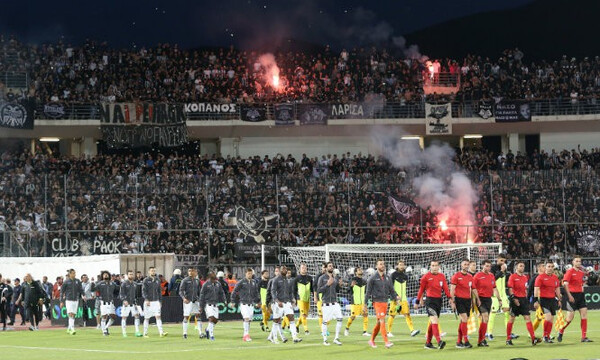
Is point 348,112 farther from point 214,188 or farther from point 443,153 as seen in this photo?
point 214,188

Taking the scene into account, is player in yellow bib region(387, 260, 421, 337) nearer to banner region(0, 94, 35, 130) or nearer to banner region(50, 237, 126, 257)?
banner region(50, 237, 126, 257)

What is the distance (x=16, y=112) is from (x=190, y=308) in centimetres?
2651

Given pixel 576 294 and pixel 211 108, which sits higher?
pixel 211 108

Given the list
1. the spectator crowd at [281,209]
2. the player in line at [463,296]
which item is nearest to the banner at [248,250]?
the spectator crowd at [281,209]

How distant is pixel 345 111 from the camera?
56938 mm

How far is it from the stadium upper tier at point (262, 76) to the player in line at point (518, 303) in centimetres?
3359

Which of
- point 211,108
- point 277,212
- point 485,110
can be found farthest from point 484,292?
point 485,110

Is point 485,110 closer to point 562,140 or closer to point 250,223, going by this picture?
point 562,140

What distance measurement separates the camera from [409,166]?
54.6m

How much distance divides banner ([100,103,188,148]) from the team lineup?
22.3 m

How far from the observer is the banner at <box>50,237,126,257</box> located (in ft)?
141

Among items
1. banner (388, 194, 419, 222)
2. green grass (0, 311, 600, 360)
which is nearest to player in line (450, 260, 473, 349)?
green grass (0, 311, 600, 360)

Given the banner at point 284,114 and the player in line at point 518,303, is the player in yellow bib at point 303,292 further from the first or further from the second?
the banner at point 284,114

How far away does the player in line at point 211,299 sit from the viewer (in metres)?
27.8
